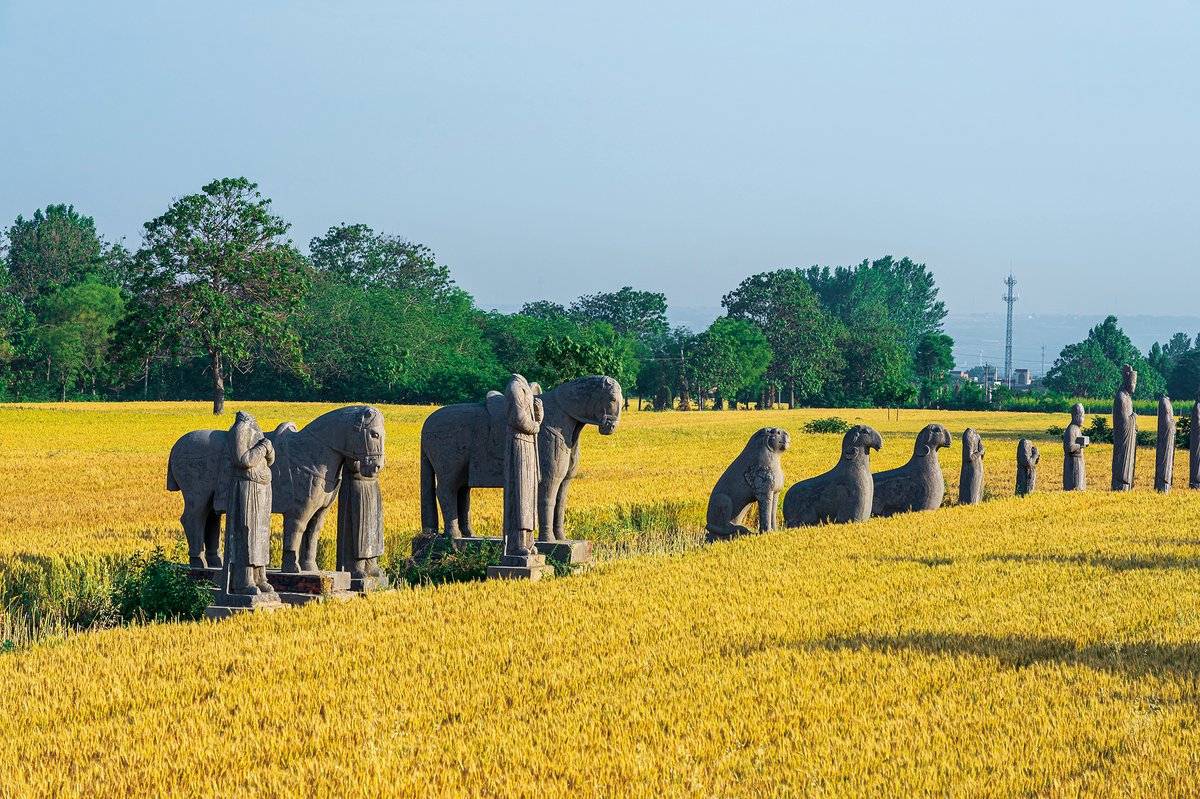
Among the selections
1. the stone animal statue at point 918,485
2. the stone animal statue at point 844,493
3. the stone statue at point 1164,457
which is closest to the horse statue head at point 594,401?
the stone animal statue at point 844,493

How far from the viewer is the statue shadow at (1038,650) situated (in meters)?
8.59

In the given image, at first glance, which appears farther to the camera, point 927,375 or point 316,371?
point 927,375

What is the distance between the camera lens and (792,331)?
111 metres

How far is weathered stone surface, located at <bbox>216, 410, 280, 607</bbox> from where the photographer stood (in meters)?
11.4

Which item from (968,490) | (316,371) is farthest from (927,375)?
(968,490)

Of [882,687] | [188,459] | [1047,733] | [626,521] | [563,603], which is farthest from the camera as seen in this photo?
[626,521]

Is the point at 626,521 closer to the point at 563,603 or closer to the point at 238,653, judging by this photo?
the point at 563,603

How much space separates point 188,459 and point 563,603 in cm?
Result: 495

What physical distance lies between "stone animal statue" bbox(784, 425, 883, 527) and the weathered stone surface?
9.89m

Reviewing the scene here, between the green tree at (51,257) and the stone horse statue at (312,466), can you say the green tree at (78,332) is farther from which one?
the stone horse statue at (312,466)

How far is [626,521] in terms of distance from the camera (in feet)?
70.1

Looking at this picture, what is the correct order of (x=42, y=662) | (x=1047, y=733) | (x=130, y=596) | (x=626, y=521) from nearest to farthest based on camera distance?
(x=1047, y=733) → (x=42, y=662) → (x=130, y=596) → (x=626, y=521)

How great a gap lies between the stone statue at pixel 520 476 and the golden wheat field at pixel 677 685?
30.4 inches

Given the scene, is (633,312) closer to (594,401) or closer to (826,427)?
(826,427)
